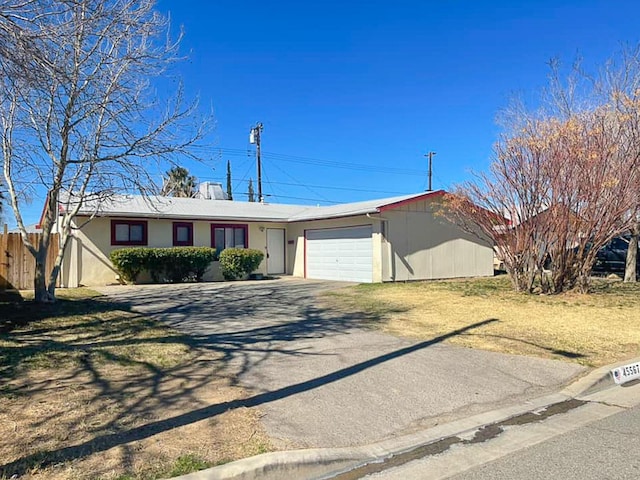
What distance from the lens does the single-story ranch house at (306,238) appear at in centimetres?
1819

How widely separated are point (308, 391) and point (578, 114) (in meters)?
12.8

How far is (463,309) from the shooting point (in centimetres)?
1187

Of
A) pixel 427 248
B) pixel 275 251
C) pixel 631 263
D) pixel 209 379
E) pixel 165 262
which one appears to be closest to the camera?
pixel 209 379

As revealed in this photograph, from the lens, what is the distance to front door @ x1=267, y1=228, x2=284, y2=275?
A: 907 inches

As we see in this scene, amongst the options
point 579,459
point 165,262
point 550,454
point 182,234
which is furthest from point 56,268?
point 579,459

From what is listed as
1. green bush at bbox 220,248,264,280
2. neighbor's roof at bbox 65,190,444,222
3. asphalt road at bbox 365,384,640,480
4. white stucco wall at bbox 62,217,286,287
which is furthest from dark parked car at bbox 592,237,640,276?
asphalt road at bbox 365,384,640,480

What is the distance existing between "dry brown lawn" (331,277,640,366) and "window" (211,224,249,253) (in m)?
7.23

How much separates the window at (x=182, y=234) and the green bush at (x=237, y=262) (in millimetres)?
1487

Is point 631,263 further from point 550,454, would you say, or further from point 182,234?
point 550,454

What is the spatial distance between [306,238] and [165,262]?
6382mm

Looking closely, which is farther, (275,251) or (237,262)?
(275,251)

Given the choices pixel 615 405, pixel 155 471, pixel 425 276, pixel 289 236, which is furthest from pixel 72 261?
pixel 615 405

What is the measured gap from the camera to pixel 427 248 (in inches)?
778

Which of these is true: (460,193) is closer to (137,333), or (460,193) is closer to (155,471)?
(137,333)
